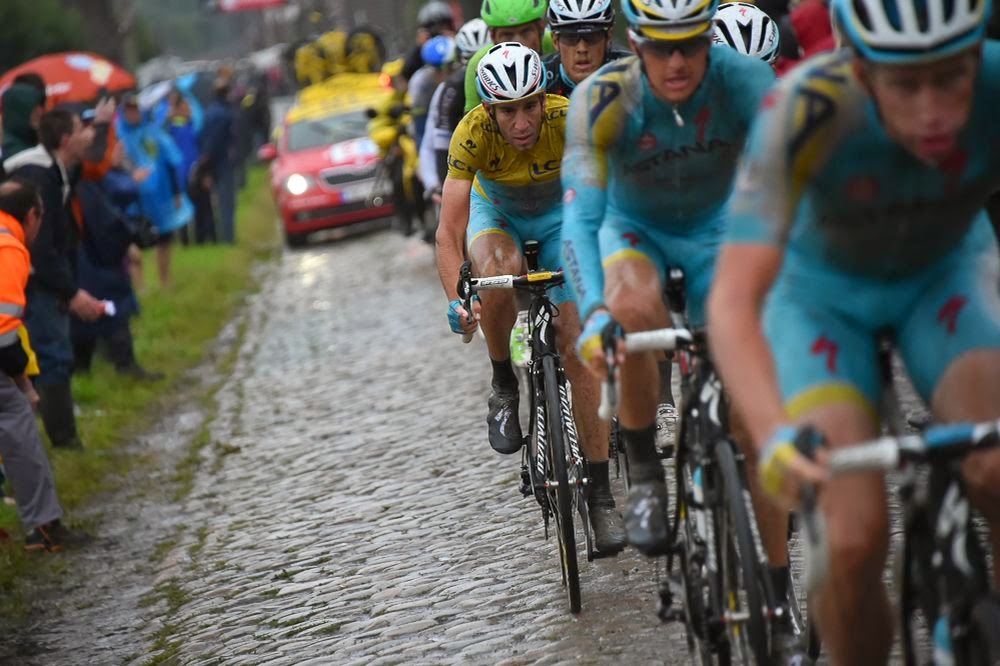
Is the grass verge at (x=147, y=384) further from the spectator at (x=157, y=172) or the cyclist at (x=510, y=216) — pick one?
the cyclist at (x=510, y=216)

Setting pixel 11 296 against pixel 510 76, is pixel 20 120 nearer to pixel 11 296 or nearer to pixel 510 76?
pixel 11 296

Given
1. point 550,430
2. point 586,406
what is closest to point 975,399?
point 550,430

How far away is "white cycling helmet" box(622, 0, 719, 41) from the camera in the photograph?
5.11 metres

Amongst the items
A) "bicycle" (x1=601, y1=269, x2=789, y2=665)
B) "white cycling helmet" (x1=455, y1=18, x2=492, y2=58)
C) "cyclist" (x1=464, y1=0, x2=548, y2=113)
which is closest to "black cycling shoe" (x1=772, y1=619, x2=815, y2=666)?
"bicycle" (x1=601, y1=269, x2=789, y2=665)

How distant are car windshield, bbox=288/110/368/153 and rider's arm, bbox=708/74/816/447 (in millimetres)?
20628

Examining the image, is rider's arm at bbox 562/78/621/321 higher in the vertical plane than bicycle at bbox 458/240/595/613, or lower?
higher

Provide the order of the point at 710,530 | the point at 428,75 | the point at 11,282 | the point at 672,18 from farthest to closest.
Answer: the point at 428,75 < the point at 11,282 < the point at 672,18 < the point at 710,530

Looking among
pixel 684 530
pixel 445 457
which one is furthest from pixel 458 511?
pixel 684 530

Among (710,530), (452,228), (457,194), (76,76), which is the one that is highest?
(457,194)

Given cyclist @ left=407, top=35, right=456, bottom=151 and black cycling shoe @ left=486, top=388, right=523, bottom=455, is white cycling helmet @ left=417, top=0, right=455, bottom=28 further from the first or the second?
black cycling shoe @ left=486, top=388, right=523, bottom=455

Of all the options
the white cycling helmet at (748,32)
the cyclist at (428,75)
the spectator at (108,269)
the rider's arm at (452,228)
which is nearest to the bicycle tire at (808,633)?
the rider's arm at (452,228)

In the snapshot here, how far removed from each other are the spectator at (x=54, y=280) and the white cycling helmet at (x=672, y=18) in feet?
20.5

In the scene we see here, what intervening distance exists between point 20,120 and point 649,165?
7.10 metres

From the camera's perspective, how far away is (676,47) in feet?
17.1
